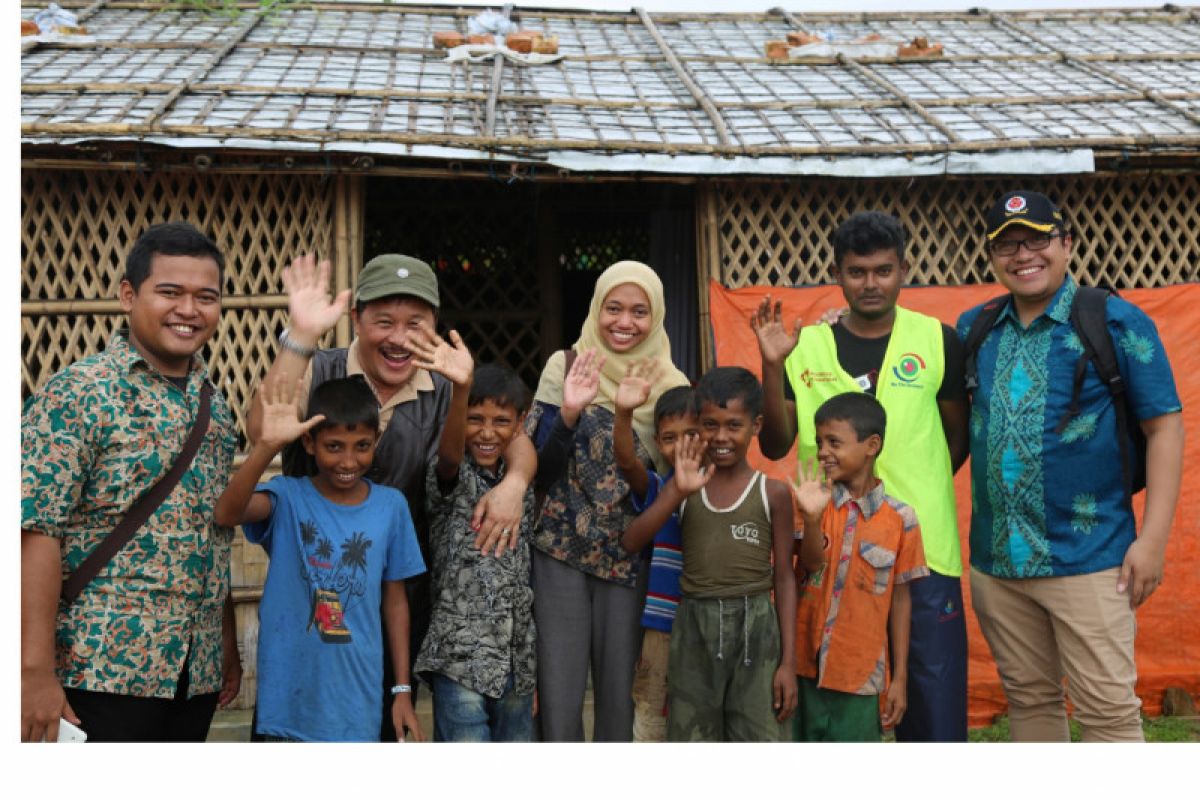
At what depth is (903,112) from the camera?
568 cm

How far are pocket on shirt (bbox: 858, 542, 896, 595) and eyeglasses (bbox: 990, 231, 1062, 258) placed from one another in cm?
93

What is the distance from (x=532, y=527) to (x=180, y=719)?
1.04 meters

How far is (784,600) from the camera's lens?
2.94 m

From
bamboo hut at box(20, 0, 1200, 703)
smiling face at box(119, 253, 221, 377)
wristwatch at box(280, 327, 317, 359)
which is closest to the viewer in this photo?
smiling face at box(119, 253, 221, 377)

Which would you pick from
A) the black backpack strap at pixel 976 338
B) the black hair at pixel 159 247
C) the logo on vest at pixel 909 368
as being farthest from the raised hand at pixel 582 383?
the black backpack strap at pixel 976 338

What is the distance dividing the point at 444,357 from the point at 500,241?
19.1ft

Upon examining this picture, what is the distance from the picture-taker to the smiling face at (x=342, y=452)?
2.72 meters

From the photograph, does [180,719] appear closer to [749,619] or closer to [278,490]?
[278,490]

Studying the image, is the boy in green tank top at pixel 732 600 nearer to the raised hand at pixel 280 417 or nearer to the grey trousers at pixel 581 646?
the grey trousers at pixel 581 646

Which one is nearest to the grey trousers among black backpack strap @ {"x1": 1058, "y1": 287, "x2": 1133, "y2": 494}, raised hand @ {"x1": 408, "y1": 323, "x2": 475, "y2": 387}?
raised hand @ {"x1": 408, "y1": 323, "x2": 475, "y2": 387}

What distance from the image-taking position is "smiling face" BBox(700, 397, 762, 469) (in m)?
2.95

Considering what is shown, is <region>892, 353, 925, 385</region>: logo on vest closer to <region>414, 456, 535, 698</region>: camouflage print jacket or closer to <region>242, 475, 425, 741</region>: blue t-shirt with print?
<region>414, 456, 535, 698</region>: camouflage print jacket

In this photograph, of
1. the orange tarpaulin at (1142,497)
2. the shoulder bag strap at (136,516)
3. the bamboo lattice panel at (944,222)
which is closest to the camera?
the shoulder bag strap at (136,516)

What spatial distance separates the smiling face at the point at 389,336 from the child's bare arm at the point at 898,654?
154 cm
